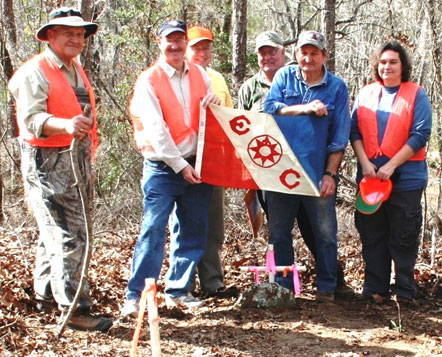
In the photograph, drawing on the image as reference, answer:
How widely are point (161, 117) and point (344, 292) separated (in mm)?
2490

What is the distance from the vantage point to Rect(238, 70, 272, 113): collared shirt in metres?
6.32

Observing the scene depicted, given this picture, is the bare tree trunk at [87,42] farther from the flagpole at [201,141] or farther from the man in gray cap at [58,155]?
the man in gray cap at [58,155]

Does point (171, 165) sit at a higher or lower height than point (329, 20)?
lower

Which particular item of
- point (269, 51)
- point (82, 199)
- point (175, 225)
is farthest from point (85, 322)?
point (269, 51)

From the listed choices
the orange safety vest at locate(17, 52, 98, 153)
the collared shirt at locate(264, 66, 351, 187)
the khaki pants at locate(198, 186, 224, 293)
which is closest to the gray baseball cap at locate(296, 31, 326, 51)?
the collared shirt at locate(264, 66, 351, 187)

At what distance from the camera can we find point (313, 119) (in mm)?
5855

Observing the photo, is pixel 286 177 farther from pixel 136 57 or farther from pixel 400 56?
pixel 136 57

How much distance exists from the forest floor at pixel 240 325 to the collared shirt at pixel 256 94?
183 centimetres

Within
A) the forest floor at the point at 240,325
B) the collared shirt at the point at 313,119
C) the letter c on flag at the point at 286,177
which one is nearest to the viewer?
the forest floor at the point at 240,325

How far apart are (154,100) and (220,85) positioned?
43.7 inches

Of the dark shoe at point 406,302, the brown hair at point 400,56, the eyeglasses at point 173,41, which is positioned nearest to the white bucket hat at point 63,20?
the eyeglasses at point 173,41

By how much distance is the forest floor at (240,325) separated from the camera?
15.8 feet

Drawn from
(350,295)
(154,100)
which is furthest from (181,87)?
(350,295)

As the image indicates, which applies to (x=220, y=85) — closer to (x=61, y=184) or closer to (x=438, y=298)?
(x=61, y=184)
